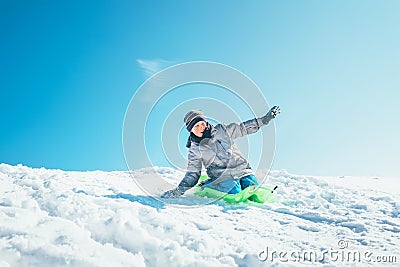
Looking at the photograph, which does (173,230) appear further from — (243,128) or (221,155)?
(243,128)

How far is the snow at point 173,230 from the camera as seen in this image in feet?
8.24

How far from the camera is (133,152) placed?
17.2 feet

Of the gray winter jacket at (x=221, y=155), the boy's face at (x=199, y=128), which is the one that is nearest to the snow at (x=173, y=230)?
the gray winter jacket at (x=221, y=155)

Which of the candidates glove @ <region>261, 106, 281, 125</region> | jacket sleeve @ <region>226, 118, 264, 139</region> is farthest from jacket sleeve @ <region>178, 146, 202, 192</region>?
glove @ <region>261, 106, 281, 125</region>

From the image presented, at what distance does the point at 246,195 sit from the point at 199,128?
1.19 m

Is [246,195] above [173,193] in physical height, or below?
above

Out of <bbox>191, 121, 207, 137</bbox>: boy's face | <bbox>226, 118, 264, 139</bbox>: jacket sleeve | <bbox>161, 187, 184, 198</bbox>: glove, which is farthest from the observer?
<bbox>226, 118, 264, 139</bbox>: jacket sleeve

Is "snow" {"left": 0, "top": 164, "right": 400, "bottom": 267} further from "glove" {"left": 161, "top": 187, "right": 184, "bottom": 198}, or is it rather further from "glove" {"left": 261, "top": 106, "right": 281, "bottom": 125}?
"glove" {"left": 261, "top": 106, "right": 281, "bottom": 125}

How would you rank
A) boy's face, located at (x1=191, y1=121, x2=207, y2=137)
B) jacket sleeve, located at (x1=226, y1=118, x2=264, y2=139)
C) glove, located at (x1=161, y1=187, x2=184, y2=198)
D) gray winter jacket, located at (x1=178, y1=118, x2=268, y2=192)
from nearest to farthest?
1. glove, located at (x1=161, y1=187, x2=184, y2=198)
2. boy's face, located at (x1=191, y1=121, x2=207, y2=137)
3. gray winter jacket, located at (x1=178, y1=118, x2=268, y2=192)
4. jacket sleeve, located at (x1=226, y1=118, x2=264, y2=139)

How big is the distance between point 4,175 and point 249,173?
11.9 feet

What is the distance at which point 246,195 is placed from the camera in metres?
4.69

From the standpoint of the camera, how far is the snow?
2.51 m

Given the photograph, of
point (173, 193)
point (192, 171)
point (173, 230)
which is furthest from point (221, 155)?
point (173, 230)

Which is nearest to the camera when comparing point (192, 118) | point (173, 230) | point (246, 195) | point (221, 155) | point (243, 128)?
point (173, 230)
